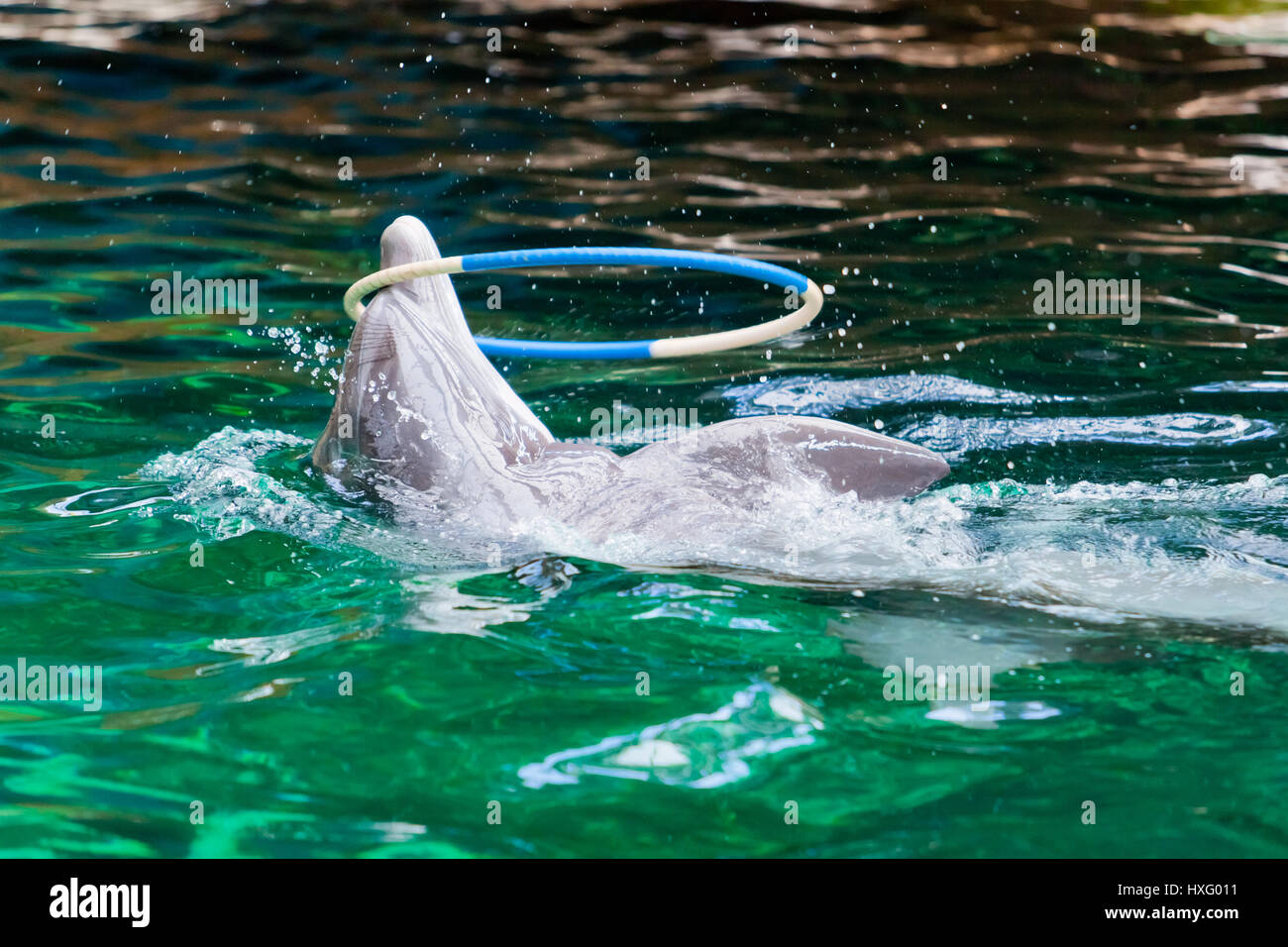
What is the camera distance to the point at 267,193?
11430 mm

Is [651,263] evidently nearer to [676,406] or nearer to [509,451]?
[509,451]

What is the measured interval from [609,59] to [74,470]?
30.7ft

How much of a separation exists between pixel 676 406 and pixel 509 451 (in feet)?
8.87

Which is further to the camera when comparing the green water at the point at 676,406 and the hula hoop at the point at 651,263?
the hula hoop at the point at 651,263

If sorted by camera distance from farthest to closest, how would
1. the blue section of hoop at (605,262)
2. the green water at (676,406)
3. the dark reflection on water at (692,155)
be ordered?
the dark reflection on water at (692,155)
the blue section of hoop at (605,262)
the green water at (676,406)

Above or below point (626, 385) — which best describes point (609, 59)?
above

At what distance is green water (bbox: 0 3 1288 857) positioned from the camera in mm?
3461

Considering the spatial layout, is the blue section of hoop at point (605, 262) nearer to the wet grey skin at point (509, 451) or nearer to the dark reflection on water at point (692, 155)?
the wet grey skin at point (509, 451)

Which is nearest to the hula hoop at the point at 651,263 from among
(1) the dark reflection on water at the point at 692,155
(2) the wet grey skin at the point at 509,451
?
(2) the wet grey skin at the point at 509,451

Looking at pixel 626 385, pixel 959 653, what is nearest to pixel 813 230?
pixel 626 385

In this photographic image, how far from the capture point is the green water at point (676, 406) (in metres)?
3.46

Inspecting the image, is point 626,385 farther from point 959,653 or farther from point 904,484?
point 959,653

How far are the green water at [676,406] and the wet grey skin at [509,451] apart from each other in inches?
6.7
